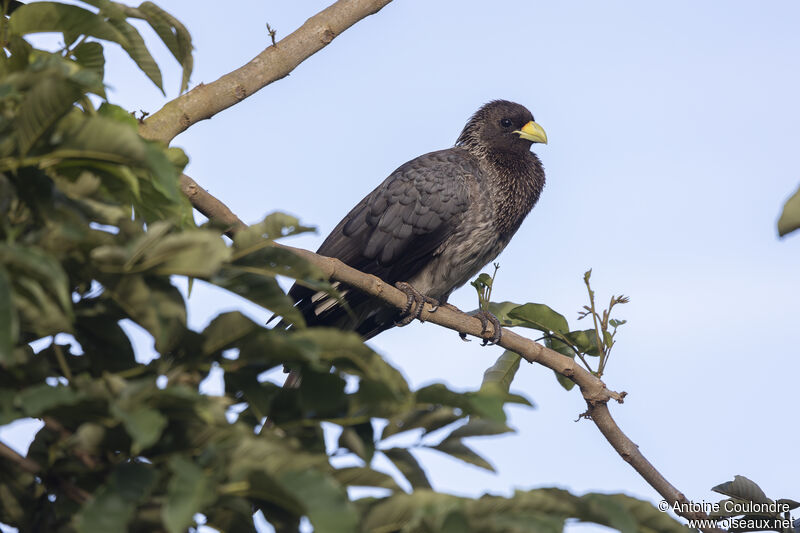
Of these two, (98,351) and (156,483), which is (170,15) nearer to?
(98,351)

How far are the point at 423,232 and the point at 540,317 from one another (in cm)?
161

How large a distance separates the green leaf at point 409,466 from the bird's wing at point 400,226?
11.7 ft

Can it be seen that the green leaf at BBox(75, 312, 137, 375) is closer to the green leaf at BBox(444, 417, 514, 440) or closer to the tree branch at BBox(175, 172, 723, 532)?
the green leaf at BBox(444, 417, 514, 440)

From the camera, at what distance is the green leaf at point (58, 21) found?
193 cm

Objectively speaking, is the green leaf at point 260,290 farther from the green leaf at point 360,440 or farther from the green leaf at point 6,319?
the green leaf at point 6,319

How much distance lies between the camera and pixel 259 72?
3688mm

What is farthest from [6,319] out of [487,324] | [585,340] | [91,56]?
[487,324]

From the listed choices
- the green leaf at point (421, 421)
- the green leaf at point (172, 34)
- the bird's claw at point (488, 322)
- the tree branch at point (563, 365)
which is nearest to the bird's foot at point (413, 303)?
the bird's claw at point (488, 322)

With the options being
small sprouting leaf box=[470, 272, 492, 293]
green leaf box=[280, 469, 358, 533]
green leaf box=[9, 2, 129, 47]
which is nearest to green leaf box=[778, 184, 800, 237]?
green leaf box=[280, 469, 358, 533]

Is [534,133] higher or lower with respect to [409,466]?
higher

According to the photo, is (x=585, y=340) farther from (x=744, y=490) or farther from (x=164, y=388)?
(x=164, y=388)

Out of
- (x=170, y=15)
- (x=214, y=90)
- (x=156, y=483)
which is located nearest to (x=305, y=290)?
(x=214, y=90)

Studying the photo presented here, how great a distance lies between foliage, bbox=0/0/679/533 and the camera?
→ 1394 millimetres

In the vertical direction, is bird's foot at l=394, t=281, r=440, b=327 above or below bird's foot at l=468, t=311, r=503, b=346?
above
